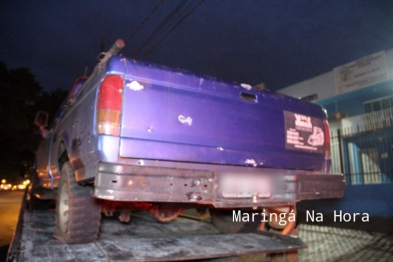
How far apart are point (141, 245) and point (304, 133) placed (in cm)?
218

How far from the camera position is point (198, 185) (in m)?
2.76

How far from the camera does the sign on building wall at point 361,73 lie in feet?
40.0

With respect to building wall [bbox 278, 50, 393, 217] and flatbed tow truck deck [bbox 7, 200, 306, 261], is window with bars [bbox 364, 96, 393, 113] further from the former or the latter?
flatbed tow truck deck [bbox 7, 200, 306, 261]

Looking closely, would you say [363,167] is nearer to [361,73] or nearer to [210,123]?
[361,73]

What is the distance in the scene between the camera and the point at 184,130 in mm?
2912

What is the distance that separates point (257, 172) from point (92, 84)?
1.81m

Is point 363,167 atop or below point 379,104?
below

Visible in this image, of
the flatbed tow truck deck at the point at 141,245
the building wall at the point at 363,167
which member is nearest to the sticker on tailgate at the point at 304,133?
the flatbed tow truck deck at the point at 141,245

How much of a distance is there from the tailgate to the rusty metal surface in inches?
31.9

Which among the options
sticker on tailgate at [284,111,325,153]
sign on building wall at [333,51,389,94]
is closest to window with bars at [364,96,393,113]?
sign on building wall at [333,51,389,94]

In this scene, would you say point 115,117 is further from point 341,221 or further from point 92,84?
point 341,221

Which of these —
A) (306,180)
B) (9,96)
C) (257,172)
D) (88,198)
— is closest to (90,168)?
(88,198)

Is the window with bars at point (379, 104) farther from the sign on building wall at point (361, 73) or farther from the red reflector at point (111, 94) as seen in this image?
the red reflector at point (111, 94)

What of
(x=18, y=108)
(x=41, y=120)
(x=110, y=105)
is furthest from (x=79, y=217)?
(x=18, y=108)
